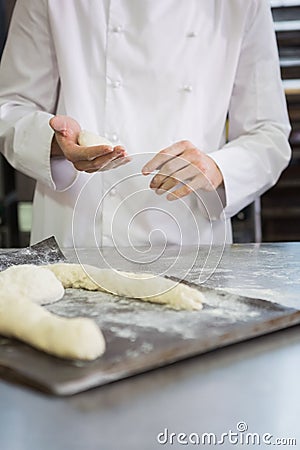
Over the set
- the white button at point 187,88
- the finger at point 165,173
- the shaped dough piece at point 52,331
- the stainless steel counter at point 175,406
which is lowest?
the stainless steel counter at point 175,406

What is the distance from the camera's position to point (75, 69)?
1.44 m

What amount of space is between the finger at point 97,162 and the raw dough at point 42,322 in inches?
10.0

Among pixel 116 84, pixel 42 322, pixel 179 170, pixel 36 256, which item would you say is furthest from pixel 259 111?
pixel 42 322

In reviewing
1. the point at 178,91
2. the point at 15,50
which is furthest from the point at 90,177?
the point at 15,50

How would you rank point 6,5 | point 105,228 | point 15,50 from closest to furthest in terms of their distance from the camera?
point 105,228
point 15,50
point 6,5

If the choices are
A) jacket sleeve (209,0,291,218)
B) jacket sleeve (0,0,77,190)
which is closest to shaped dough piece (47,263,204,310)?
jacket sleeve (0,0,77,190)

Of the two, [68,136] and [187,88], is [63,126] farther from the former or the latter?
[187,88]

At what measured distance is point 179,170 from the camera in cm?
114

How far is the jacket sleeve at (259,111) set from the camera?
146 cm

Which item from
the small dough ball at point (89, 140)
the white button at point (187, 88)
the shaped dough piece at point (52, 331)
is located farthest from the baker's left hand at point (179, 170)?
the shaped dough piece at point (52, 331)

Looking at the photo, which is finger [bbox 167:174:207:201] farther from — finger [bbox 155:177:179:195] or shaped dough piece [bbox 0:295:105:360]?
shaped dough piece [bbox 0:295:105:360]

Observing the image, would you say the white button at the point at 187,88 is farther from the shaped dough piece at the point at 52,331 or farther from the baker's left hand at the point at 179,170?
the shaped dough piece at the point at 52,331

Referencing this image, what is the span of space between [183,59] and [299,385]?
916 mm

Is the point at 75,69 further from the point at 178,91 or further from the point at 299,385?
the point at 299,385
